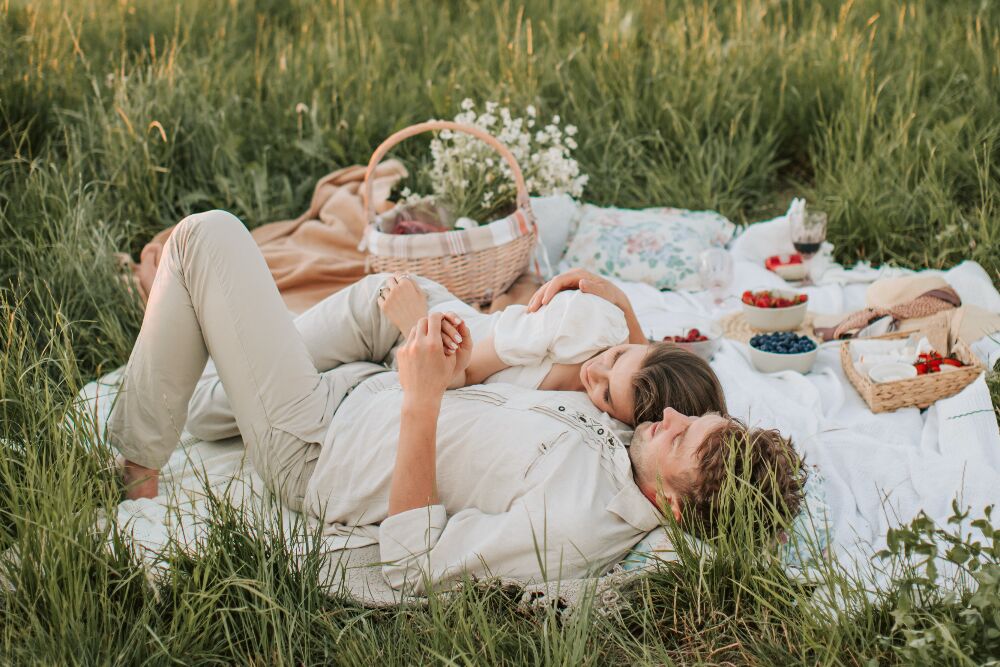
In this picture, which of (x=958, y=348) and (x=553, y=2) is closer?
(x=958, y=348)

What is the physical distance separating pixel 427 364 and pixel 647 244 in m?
2.28

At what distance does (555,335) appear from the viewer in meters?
2.66

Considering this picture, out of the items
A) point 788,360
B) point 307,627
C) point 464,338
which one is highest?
point 464,338

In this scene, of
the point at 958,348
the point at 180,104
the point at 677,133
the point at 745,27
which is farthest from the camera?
the point at 745,27

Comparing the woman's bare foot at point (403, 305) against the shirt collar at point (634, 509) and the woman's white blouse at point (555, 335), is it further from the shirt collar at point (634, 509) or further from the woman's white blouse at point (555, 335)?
the shirt collar at point (634, 509)

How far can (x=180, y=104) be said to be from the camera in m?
4.71

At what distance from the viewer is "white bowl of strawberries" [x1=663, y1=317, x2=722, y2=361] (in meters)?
3.39

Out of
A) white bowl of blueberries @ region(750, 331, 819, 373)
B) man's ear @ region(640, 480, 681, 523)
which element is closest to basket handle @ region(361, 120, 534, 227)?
white bowl of blueberries @ region(750, 331, 819, 373)

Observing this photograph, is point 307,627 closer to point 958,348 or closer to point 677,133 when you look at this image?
point 958,348

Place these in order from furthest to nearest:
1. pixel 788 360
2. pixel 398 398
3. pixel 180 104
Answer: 1. pixel 180 104
2. pixel 788 360
3. pixel 398 398

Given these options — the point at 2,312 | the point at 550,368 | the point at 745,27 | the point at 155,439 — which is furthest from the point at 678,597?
the point at 745,27

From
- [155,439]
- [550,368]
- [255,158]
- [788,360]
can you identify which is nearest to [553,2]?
[255,158]

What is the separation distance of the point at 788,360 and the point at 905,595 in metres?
1.57

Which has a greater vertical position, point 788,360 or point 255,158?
point 255,158
